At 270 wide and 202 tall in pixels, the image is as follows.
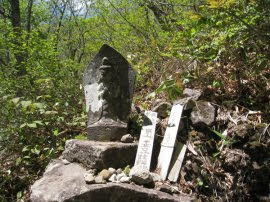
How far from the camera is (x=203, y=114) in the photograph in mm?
3625

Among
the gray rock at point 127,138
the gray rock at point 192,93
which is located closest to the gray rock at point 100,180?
the gray rock at point 127,138

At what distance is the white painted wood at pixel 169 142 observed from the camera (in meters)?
3.33

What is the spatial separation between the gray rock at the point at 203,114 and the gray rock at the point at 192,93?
0.71 feet

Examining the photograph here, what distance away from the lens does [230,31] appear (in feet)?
12.0

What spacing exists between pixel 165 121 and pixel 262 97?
1408 mm

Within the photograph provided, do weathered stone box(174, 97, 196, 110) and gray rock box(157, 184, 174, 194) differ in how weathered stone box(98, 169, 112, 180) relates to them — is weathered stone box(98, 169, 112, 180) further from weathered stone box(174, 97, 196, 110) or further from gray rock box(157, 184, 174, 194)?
weathered stone box(174, 97, 196, 110)

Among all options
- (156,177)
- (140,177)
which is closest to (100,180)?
(140,177)

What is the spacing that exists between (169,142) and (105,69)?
140 centimetres

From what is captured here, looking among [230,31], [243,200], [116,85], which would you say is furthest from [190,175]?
[230,31]

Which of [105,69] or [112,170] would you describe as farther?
[105,69]

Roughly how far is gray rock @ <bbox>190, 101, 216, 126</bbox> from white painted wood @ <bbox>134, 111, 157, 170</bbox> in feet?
1.84

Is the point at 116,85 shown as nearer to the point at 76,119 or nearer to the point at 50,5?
the point at 76,119

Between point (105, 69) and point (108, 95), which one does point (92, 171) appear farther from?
point (105, 69)

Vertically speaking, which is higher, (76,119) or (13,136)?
(76,119)
